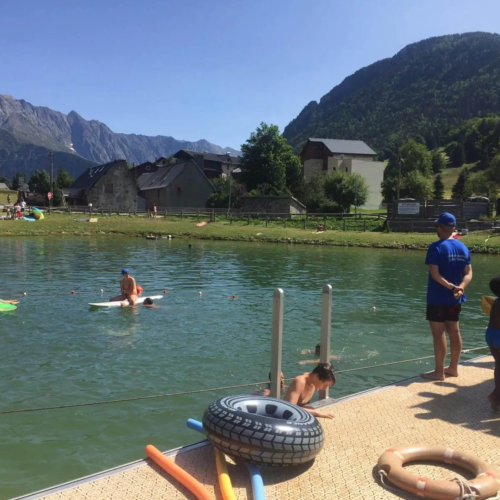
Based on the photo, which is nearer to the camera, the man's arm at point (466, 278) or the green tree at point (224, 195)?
the man's arm at point (466, 278)

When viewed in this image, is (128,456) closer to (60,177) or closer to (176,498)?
(176,498)

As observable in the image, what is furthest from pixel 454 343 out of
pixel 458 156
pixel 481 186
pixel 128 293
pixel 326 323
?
pixel 458 156

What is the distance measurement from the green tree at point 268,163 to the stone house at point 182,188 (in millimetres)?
8181

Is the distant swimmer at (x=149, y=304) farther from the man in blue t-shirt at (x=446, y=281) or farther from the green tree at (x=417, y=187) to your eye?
the green tree at (x=417, y=187)

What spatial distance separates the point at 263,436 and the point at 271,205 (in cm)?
7416

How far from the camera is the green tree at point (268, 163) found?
91.5 metres

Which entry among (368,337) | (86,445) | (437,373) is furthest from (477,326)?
(86,445)

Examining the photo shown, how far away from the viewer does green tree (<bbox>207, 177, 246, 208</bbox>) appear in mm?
86188

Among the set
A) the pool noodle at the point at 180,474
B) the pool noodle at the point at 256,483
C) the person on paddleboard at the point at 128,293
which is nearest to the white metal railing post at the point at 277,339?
the pool noodle at the point at 256,483

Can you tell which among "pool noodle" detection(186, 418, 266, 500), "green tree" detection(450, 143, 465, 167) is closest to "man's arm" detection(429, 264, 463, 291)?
"pool noodle" detection(186, 418, 266, 500)

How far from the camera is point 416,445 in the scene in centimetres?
533

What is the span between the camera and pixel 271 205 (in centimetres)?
7850

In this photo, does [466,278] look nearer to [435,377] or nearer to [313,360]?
[435,377]

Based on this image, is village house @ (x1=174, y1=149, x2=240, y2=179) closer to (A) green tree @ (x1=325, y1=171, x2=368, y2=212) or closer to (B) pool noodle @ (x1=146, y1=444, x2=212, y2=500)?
(A) green tree @ (x1=325, y1=171, x2=368, y2=212)
